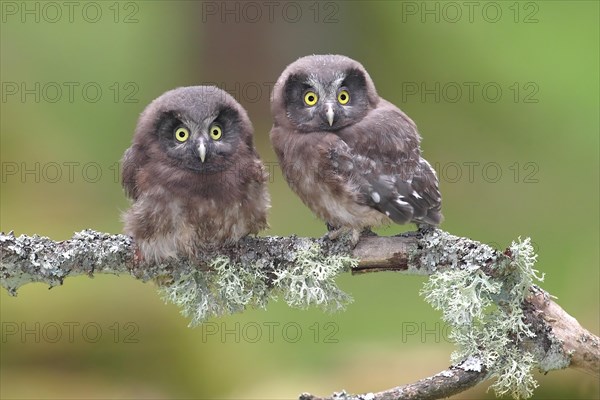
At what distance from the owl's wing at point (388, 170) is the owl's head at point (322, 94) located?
0.20 ft

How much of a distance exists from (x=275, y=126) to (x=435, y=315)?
170cm

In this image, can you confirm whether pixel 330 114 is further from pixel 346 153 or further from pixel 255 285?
pixel 255 285

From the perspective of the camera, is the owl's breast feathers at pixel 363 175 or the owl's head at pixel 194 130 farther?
the owl's breast feathers at pixel 363 175

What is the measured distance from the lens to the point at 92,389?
4.32m

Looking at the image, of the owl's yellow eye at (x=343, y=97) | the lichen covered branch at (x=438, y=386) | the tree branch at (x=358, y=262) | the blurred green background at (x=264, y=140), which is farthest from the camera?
the blurred green background at (x=264, y=140)

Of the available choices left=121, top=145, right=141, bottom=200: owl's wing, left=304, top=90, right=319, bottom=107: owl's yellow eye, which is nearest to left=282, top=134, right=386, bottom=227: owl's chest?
left=304, top=90, right=319, bottom=107: owl's yellow eye

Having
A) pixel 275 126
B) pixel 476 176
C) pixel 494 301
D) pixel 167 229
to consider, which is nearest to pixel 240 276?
pixel 167 229

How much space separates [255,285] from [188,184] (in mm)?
403

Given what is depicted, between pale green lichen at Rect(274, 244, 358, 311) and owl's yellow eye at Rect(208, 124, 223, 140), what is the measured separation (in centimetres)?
46

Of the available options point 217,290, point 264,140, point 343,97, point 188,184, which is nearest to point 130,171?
point 188,184

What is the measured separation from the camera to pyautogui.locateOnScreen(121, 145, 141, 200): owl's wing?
3.02 meters

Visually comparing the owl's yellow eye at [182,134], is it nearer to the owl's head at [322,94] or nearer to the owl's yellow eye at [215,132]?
the owl's yellow eye at [215,132]

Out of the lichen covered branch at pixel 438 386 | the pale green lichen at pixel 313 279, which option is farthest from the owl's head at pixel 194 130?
the lichen covered branch at pixel 438 386

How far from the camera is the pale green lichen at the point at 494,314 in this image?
8.93ft
